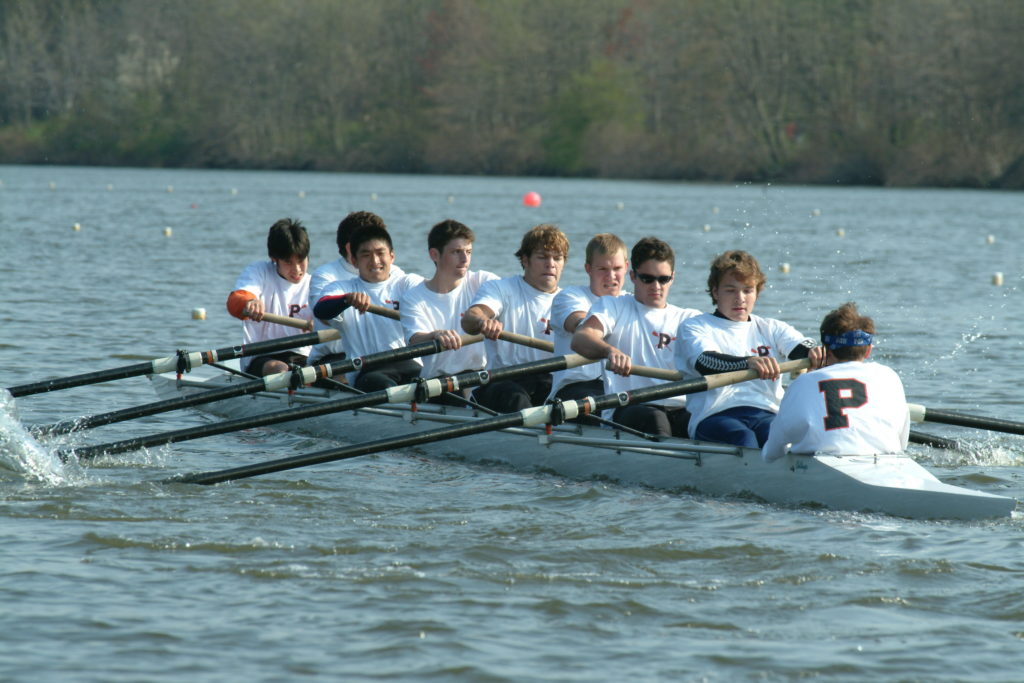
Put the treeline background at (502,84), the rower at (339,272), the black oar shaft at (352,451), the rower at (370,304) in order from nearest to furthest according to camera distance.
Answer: the black oar shaft at (352,451), the rower at (370,304), the rower at (339,272), the treeline background at (502,84)

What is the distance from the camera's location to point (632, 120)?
73500 mm

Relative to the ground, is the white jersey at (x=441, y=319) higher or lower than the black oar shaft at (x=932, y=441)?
higher

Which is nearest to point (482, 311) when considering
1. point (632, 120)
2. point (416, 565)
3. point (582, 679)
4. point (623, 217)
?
point (416, 565)

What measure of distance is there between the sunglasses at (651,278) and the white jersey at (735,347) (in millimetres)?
362

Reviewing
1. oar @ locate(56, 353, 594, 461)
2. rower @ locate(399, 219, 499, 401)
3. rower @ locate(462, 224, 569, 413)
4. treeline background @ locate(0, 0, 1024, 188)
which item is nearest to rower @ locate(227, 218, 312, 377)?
rower @ locate(399, 219, 499, 401)

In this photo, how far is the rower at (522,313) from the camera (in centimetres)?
888

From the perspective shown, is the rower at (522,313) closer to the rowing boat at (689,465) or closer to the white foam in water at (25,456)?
the rowing boat at (689,465)

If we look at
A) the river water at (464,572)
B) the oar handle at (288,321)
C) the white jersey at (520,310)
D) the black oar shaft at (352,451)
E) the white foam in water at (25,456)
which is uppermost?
the white jersey at (520,310)

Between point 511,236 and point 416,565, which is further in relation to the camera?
point 511,236

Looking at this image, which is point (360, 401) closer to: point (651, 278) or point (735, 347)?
point (651, 278)

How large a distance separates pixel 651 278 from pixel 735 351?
699mm

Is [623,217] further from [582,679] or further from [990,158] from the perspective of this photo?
[582,679]

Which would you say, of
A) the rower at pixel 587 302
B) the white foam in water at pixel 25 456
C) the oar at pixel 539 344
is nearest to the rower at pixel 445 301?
the oar at pixel 539 344

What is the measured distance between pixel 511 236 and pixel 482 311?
21.5 m
